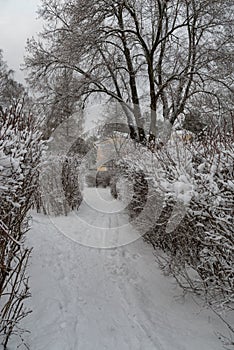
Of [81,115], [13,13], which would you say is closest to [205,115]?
[81,115]

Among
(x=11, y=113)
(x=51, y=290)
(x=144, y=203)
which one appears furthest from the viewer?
(x=144, y=203)

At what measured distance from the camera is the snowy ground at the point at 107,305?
255 centimetres

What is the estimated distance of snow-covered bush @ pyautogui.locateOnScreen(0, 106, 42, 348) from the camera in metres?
1.82

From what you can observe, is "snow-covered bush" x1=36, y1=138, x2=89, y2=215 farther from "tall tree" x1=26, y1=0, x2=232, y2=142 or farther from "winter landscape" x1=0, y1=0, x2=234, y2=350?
"tall tree" x1=26, y1=0, x2=232, y2=142

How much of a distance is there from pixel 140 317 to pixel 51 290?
3.78ft

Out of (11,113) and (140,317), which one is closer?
(11,113)

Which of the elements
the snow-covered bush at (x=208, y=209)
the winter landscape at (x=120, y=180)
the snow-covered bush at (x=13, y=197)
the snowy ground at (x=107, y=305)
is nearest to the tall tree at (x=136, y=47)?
the winter landscape at (x=120, y=180)

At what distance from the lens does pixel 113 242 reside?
5555mm

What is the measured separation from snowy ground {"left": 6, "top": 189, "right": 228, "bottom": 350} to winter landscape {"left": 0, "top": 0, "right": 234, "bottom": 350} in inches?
0.7

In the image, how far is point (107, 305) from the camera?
3.20 meters

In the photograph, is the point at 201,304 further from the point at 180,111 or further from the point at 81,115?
the point at 81,115

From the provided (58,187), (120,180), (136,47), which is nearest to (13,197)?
(58,187)

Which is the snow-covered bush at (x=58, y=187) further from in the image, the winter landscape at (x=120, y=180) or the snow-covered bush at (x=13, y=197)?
the snow-covered bush at (x=13, y=197)

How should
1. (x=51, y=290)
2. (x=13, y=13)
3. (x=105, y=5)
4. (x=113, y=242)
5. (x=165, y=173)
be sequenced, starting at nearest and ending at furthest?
1. (x=165, y=173)
2. (x=51, y=290)
3. (x=113, y=242)
4. (x=105, y=5)
5. (x=13, y=13)
